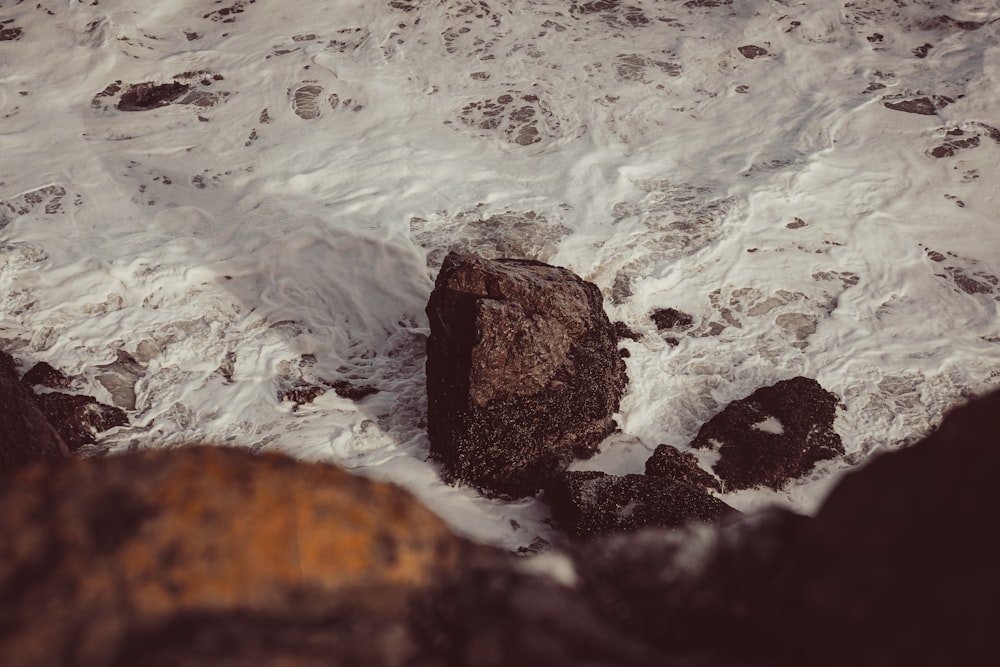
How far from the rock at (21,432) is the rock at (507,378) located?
2.55 m

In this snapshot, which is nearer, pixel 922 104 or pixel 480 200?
pixel 480 200

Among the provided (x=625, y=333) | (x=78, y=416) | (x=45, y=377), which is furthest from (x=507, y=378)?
(x=45, y=377)

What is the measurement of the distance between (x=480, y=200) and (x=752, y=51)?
457 cm

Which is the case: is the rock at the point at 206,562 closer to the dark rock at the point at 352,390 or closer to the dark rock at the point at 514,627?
the dark rock at the point at 514,627

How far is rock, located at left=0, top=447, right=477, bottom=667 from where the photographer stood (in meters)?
1.20

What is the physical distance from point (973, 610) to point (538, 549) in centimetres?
438

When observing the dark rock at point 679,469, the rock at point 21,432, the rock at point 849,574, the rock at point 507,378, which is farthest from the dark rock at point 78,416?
the rock at point 849,574

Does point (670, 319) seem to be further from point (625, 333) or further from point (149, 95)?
point (149, 95)

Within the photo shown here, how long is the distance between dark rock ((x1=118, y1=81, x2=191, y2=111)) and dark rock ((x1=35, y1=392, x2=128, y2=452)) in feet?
14.6

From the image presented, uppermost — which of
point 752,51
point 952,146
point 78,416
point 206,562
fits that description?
point 206,562

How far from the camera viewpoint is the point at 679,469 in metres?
5.78

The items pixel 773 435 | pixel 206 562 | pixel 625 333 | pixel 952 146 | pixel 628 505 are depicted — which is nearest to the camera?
pixel 206 562

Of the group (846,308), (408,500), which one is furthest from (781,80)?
(408,500)

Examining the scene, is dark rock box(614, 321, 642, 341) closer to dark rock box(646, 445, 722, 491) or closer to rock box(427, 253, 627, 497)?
rock box(427, 253, 627, 497)
